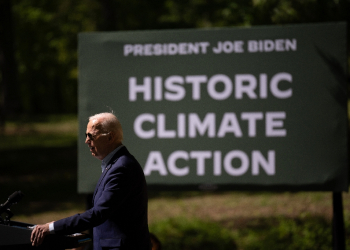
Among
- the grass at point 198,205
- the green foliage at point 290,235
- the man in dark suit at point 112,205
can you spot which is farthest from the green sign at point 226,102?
the man in dark suit at point 112,205

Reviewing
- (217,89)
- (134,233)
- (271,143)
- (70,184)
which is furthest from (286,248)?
(70,184)

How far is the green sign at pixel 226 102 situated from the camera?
5895mm

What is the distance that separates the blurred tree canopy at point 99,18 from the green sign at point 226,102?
8.07 feet

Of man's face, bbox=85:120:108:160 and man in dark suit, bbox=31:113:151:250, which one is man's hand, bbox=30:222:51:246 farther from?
man's face, bbox=85:120:108:160

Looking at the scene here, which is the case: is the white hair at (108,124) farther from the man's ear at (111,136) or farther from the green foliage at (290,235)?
the green foliage at (290,235)

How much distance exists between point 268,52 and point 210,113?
3.28ft

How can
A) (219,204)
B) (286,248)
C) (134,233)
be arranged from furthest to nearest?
1. (219,204)
2. (286,248)
3. (134,233)

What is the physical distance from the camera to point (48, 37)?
2208cm

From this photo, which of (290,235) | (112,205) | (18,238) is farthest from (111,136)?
(290,235)

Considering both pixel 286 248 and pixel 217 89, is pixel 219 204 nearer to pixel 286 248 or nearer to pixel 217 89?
pixel 286 248

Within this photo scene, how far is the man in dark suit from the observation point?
3289 mm

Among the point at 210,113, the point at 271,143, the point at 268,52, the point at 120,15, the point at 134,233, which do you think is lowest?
the point at 134,233

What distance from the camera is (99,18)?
17297 mm

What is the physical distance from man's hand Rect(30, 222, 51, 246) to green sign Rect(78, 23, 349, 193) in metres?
2.75
